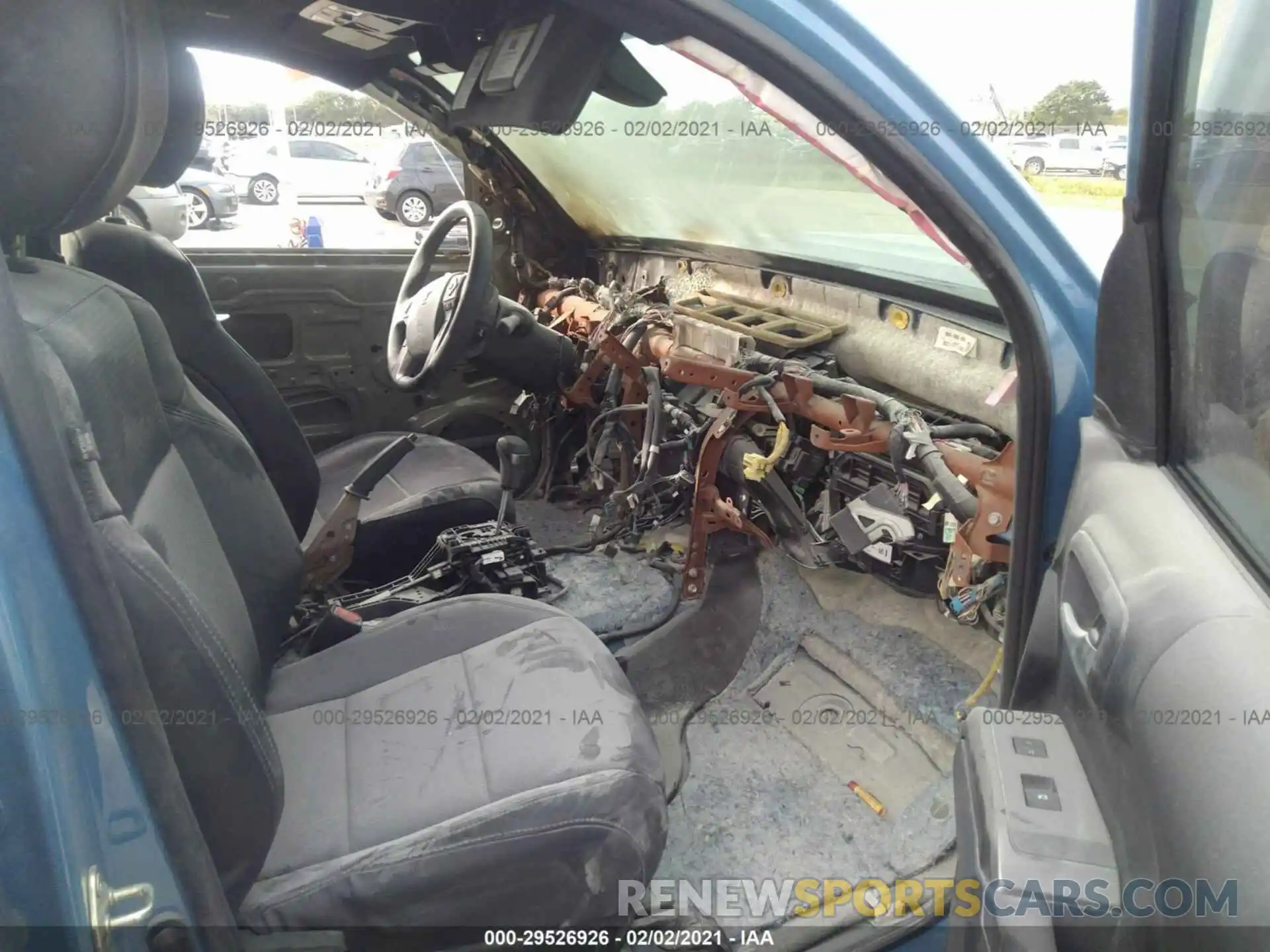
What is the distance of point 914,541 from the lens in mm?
1739

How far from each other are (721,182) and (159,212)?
1.79 meters

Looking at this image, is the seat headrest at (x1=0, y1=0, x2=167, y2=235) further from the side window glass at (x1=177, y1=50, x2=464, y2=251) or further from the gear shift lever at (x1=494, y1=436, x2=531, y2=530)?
the gear shift lever at (x1=494, y1=436, x2=531, y2=530)

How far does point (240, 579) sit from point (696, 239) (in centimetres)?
169

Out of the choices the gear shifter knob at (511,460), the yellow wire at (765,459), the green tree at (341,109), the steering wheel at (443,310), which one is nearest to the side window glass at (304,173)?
the green tree at (341,109)

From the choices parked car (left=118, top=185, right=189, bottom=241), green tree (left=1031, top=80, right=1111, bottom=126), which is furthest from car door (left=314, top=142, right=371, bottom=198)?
green tree (left=1031, top=80, right=1111, bottom=126)

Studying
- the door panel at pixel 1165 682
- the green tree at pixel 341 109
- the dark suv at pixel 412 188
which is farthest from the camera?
the dark suv at pixel 412 188

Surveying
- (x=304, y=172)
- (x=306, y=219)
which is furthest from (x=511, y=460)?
(x=304, y=172)

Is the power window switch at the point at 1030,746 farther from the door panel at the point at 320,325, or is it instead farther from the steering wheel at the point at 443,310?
the door panel at the point at 320,325

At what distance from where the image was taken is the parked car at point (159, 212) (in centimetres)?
234

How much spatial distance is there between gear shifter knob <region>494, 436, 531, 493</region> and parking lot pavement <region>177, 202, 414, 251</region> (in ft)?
3.43

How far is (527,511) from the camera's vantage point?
2873 millimetres

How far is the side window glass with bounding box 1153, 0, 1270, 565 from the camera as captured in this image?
0.69 metres

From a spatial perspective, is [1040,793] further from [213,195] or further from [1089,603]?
[213,195]

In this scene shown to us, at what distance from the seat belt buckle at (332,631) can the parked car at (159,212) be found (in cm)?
118
